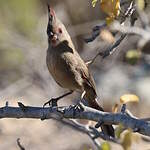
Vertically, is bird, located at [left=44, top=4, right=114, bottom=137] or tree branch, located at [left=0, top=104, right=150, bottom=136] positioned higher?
bird, located at [left=44, top=4, right=114, bottom=137]

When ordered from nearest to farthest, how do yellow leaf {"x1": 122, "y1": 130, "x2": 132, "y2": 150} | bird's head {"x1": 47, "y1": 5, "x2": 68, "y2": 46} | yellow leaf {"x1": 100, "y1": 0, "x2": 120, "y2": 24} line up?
yellow leaf {"x1": 122, "y1": 130, "x2": 132, "y2": 150}
yellow leaf {"x1": 100, "y1": 0, "x2": 120, "y2": 24}
bird's head {"x1": 47, "y1": 5, "x2": 68, "y2": 46}

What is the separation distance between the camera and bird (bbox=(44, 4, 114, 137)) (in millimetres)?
4480

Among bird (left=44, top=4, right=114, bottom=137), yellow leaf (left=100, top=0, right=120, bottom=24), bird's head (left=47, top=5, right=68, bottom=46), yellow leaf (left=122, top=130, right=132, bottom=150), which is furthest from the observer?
bird (left=44, top=4, right=114, bottom=137)

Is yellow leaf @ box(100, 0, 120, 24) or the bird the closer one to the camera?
yellow leaf @ box(100, 0, 120, 24)

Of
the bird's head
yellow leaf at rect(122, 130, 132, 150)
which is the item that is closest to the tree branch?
yellow leaf at rect(122, 130, 132, 150)

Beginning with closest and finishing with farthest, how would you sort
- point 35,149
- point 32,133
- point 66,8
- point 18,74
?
point 35,149 → point 32,133 → point 18,74 → point 66,8

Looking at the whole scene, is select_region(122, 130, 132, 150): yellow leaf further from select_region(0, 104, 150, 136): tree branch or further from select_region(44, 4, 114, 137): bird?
select_region(44, 4, 114, 137): bird

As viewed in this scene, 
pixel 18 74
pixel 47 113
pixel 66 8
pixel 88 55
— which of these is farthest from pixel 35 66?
pixel 47 113

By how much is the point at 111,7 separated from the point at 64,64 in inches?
44.3

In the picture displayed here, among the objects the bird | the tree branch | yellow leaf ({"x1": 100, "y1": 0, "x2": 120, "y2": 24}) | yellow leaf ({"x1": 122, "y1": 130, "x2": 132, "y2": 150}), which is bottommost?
yellow leaf ({"x1": 122, "y1": 130, "x2": 132, "y2": 150})

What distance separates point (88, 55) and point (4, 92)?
4.82 feet

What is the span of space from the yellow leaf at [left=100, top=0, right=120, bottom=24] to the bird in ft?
2.80

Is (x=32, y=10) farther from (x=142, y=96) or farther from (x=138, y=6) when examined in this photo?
(x=138, y=6)

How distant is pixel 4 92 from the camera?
880 cm
